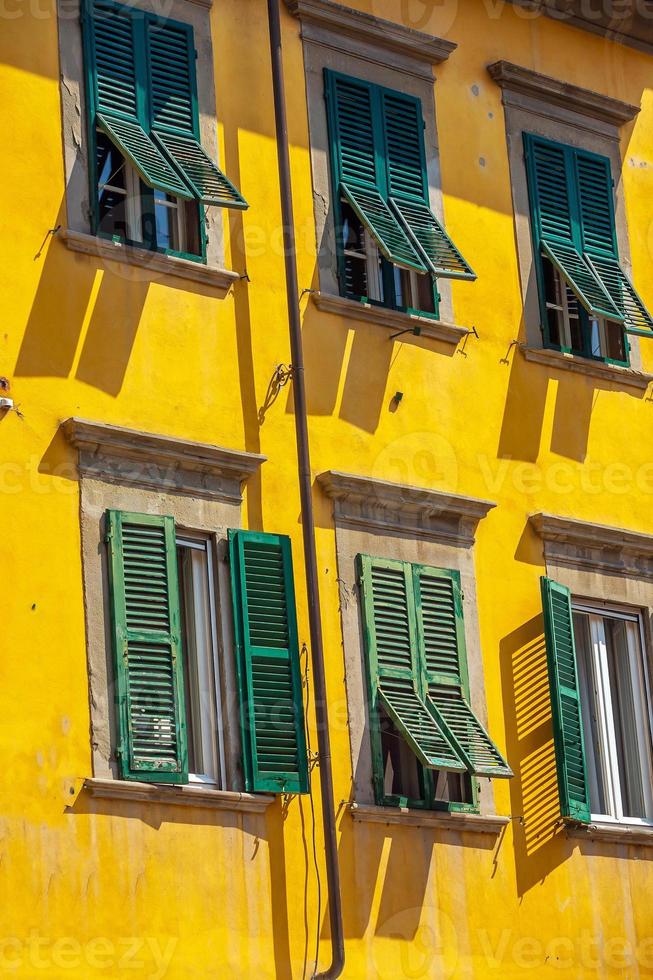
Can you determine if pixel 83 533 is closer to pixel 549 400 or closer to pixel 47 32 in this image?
pixel 47 32

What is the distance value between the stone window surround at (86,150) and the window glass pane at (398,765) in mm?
3327

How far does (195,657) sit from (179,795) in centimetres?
109

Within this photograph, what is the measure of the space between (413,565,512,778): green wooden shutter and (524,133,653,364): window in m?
2.59

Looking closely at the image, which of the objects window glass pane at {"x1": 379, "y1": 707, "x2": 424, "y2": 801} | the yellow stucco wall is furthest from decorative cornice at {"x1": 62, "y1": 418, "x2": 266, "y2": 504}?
window glass pane at {"x1": 379, "y1": 707, "x2": 424, "y2": 801}

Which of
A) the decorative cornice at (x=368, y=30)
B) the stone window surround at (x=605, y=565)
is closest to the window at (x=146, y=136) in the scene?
the decorative cornice at (x=368, y=30)

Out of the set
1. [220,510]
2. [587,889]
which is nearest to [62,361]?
[220,510]

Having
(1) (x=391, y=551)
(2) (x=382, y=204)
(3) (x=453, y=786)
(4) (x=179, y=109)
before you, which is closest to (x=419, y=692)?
(3) (x=453, y=786)

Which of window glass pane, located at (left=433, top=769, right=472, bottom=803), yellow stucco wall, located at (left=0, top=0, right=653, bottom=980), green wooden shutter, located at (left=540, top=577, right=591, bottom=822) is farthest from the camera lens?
green wooden shutter, located at (left=540, top=577, right=591, bottom=822)

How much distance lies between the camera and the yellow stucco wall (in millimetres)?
14719

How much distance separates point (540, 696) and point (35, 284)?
4979 millimetres

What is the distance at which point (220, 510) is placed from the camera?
16.1 metres

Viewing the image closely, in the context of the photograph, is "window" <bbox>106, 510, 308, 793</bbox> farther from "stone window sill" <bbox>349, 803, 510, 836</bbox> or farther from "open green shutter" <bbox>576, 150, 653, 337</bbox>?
"open green shutter" <bbox>576, 150, 653, 337</bbox>

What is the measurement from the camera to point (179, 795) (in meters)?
15.1

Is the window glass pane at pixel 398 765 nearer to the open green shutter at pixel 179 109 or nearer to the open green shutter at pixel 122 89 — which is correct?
the open green shutter at pixel 179 109
